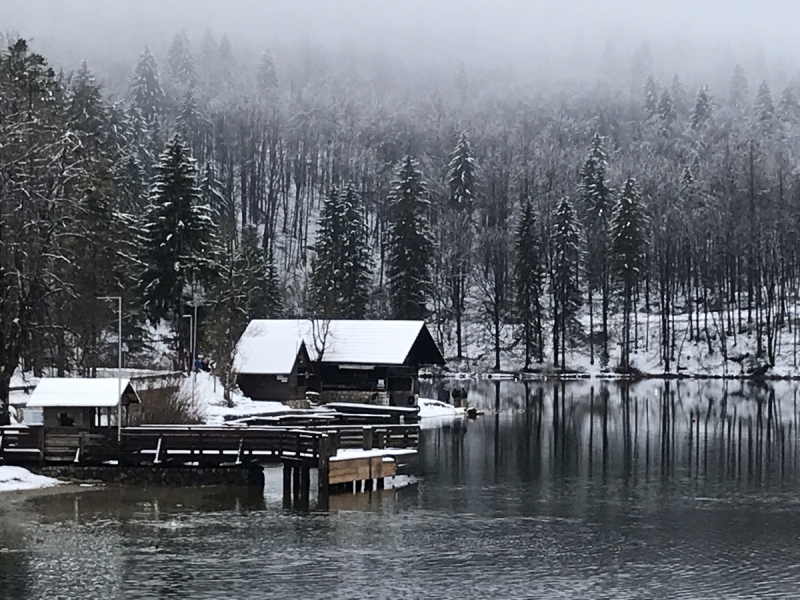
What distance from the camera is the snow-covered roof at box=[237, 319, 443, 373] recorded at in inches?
2554

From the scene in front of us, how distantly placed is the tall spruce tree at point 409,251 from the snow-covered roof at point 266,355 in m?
29.1

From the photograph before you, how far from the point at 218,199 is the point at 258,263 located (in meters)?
21.8

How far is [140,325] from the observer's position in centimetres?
6700

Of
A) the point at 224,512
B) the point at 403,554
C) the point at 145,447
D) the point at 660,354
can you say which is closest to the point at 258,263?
the point at 660,354

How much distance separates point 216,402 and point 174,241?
1303 centimetres

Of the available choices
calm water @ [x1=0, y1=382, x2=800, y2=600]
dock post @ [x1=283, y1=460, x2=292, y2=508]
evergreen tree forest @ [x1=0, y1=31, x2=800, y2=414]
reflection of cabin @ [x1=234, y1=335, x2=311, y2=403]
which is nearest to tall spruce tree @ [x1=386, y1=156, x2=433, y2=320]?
evergreen tree forest @ [x1=0, y1=31, x2=800, y2=414]

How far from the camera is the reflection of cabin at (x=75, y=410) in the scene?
3491cm

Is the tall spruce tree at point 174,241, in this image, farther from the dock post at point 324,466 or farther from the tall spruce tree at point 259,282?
the dock post at point 324,466

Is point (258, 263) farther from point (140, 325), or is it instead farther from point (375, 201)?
point (375, 201)

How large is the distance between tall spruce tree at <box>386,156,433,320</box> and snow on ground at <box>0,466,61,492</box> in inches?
2303

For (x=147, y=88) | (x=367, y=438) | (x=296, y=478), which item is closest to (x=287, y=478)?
(x=296, y=478)

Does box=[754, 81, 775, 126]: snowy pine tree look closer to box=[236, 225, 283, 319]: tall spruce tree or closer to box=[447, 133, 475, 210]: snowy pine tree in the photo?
box=[447, 133, 475, 210]: snowy pine tree

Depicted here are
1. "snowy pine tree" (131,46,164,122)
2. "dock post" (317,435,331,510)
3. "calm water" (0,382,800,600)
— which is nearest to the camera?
"calm water" (0,382,800,600)

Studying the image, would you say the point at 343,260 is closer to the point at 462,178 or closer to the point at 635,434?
the point at 462,178
